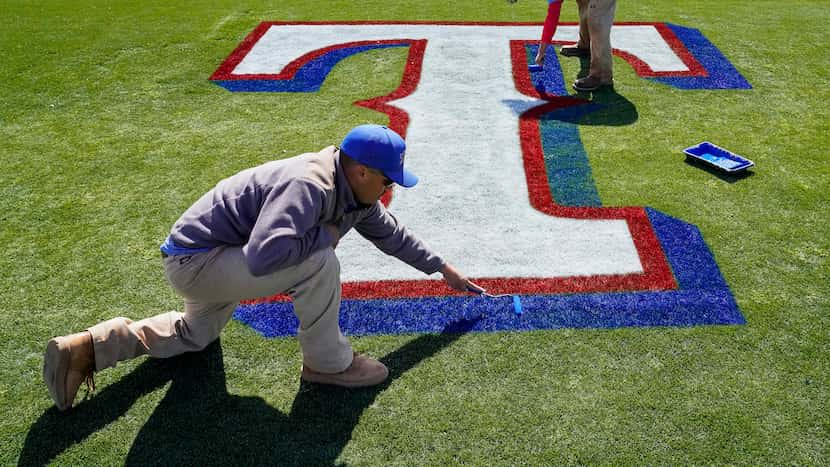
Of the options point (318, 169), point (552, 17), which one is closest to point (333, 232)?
point (318, 169)

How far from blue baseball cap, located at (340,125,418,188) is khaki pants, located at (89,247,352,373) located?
1.76 feet

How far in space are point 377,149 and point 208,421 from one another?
1803mm

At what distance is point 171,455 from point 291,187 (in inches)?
62.1

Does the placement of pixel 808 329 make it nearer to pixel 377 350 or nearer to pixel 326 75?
pixel 377 350

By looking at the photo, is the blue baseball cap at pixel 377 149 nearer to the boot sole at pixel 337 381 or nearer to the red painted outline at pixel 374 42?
the boot sole at pixel 337 381

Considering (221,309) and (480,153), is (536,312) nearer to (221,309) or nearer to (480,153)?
(221,309)

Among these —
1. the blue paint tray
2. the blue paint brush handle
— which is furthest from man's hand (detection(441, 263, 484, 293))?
the blue paint tray

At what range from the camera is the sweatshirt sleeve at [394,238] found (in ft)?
13.4

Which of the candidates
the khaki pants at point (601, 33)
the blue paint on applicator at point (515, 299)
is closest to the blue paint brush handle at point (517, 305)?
the blue paint on applicator at point (515, 299)

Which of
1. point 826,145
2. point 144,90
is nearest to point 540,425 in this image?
point 826,145

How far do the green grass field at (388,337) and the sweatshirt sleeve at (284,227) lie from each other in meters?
1.01

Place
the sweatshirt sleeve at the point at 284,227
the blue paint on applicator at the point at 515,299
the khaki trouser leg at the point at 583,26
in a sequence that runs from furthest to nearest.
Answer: the khaki trouser leg at the point at 583,26 → the blue paint on applicator at the point at 515,299 → the sweatshirt sleeve at the point at 284,227

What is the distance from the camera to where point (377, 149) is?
11.6ft

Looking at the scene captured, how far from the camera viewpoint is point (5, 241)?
544 cm
